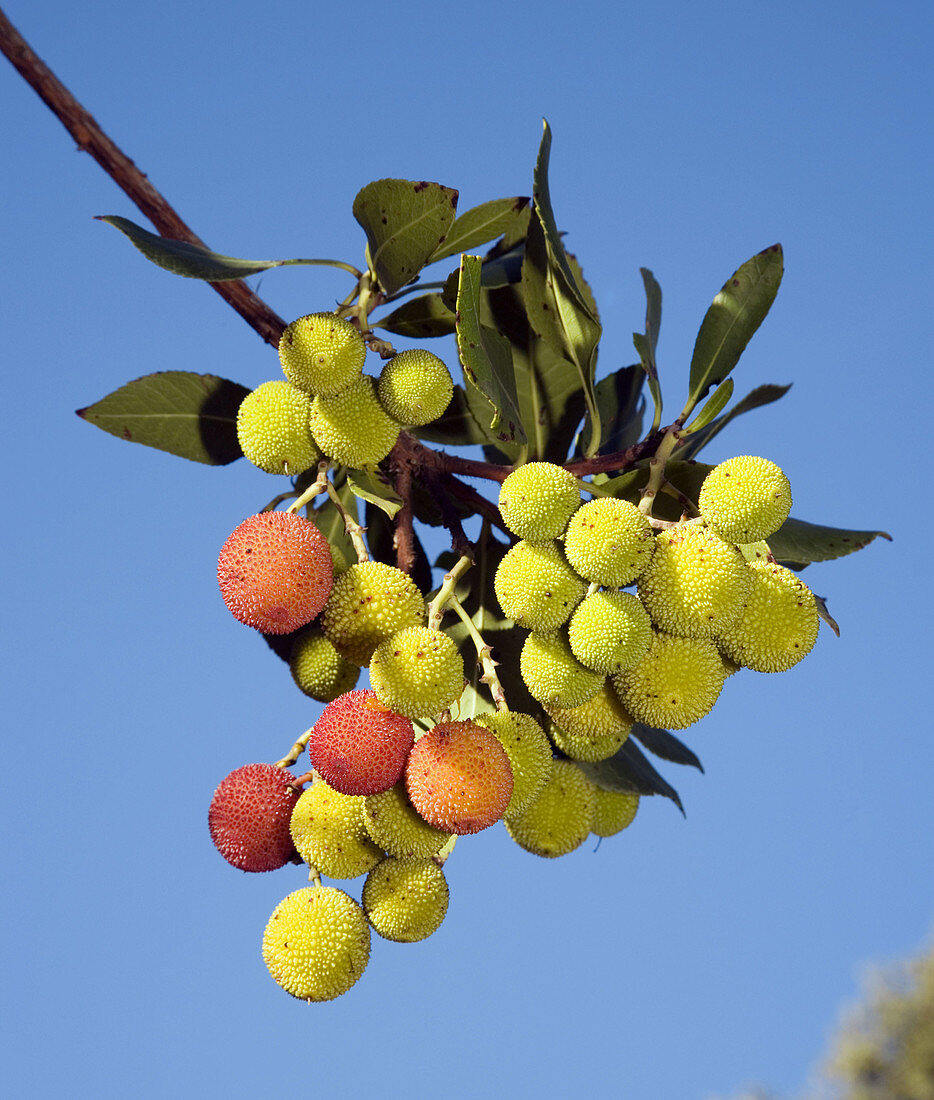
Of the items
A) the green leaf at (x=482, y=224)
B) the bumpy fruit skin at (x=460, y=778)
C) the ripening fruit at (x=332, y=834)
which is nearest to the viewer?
the bumpy fruit skin at (x=460, y=778)

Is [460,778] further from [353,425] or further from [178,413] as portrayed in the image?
[178,413]

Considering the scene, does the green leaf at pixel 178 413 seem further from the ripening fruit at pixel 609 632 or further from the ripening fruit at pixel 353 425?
the ripening fruit at pixel 609 632

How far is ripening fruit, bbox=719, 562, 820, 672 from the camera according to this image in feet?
3.45

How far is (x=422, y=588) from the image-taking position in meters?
1.29

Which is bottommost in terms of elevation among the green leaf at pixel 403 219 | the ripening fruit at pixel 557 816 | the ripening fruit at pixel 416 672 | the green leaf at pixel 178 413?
the ripening fruit at pixel 557 816

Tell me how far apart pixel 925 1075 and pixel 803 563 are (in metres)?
8.13

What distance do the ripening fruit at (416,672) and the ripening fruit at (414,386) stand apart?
22 cm

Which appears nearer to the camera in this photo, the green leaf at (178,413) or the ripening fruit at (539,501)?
the ripening fruit at (539,501)

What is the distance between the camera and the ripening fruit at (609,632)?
997 millimetres

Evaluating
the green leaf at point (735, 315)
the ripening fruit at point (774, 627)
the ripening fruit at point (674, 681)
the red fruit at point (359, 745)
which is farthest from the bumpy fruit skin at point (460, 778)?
the green leaf at point (735, 315)

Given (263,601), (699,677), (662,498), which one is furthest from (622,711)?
(263,601)

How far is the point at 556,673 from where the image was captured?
40.9 inches

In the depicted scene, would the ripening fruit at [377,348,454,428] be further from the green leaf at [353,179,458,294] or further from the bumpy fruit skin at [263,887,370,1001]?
the bumpy fruit skin at [263,887,370,1001]

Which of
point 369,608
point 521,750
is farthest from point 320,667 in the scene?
point 521,750
